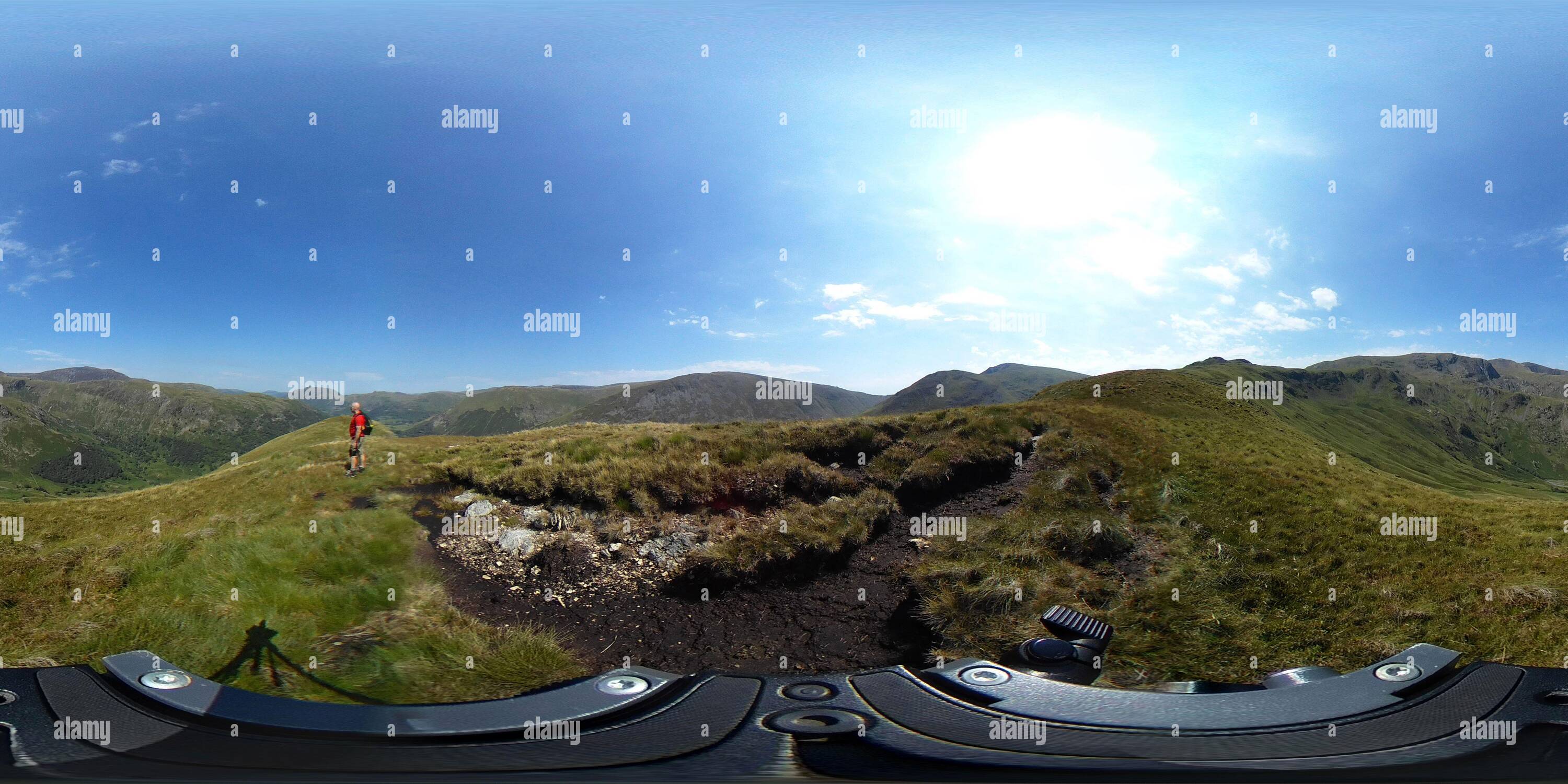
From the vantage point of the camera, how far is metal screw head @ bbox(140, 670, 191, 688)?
1.67 meters

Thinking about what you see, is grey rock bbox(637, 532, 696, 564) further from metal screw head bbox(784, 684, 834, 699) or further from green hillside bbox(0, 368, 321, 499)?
green hillside bbox(0, 368, 321, 499)

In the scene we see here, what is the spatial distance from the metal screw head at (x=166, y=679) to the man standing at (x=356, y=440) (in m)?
8.75

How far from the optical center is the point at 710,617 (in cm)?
590

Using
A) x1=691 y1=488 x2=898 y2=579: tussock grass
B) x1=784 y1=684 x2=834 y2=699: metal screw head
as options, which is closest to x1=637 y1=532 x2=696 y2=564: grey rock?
x1=691 y1=488 x2=898 y2=579: tussock grass

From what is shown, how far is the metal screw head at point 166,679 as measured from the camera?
1668 mm

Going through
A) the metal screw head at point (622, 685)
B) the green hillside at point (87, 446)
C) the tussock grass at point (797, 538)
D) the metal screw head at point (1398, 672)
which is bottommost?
the green hillside at point (87, 446)

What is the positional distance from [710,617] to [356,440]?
27.8 feet

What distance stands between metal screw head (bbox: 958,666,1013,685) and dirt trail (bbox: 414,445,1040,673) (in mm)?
3434

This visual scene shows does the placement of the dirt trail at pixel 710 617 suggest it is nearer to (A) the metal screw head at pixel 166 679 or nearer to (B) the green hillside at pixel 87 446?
(A) the metal screw head at pixel 166 679

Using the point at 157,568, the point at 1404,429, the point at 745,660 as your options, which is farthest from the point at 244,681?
the point at 1404,429

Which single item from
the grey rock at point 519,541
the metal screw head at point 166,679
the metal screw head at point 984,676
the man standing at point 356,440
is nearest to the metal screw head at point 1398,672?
the metal screw head at point 984,676

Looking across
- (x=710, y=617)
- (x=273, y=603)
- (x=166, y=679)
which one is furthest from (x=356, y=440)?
(x=166, y=679)

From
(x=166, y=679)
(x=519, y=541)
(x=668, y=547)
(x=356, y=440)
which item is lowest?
(x=668, y=547)

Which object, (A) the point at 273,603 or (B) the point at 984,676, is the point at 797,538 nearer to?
(A) the point at 273,603
